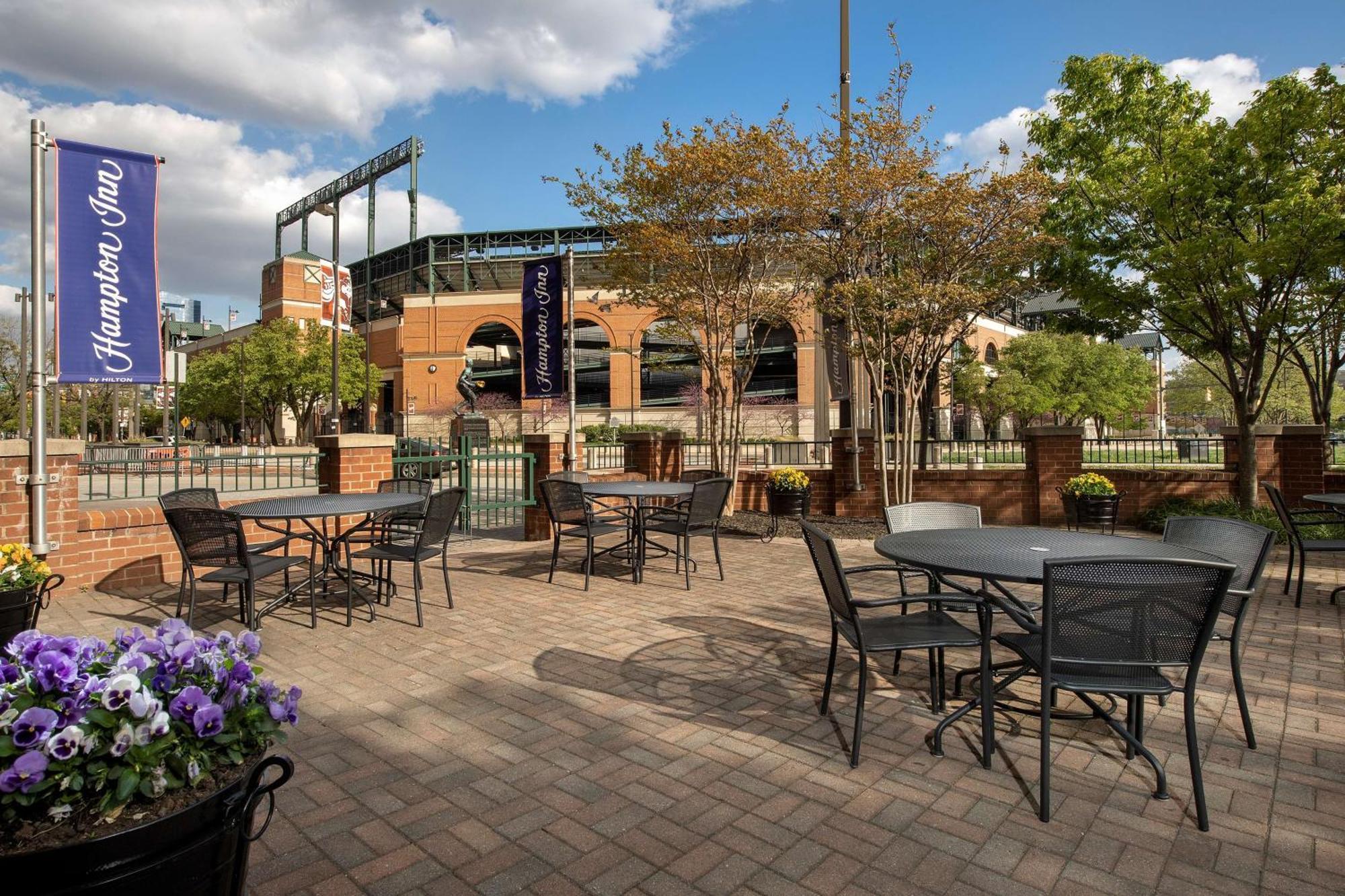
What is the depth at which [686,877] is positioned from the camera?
2.44 m

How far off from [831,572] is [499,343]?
5994 cm

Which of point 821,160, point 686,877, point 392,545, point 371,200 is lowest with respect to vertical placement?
point 686,877

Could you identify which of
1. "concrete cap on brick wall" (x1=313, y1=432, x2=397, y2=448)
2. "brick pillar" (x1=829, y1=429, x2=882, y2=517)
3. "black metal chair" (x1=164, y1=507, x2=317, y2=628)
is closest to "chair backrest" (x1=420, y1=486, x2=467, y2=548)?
"black metal chair" (x1=164, y1=507, x2=317, y2=628)

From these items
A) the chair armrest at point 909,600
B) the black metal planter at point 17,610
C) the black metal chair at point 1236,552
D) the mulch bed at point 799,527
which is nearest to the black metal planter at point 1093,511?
the mulch bed at point 799,527

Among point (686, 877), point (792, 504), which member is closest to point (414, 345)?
point (792, 504)

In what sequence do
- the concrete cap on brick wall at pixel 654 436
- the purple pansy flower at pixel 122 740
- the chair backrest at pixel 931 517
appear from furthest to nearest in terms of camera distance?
the concrete cap on brick wall at pixel 654 436, the chair backrest at pixel 931 517, the purple pansy flower at pixel 122 740

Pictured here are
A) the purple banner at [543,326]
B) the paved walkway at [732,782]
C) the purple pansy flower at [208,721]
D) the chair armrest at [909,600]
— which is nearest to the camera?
the purple pansy flower at [208,721]

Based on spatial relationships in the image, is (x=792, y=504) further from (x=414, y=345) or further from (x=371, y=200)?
(x=371, y=200)

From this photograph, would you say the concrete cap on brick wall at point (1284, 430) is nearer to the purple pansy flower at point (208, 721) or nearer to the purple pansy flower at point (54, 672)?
the purple pansy flower at point (208, 721)

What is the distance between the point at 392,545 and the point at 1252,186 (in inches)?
427

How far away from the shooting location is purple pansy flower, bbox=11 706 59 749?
1.48 meters

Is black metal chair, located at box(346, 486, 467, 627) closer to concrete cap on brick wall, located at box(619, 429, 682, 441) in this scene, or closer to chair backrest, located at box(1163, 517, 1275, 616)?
chair backrest, located at box(1163, 517, 1275, 616)

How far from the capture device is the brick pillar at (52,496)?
6277 millimetres

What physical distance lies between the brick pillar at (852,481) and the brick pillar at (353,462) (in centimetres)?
648
